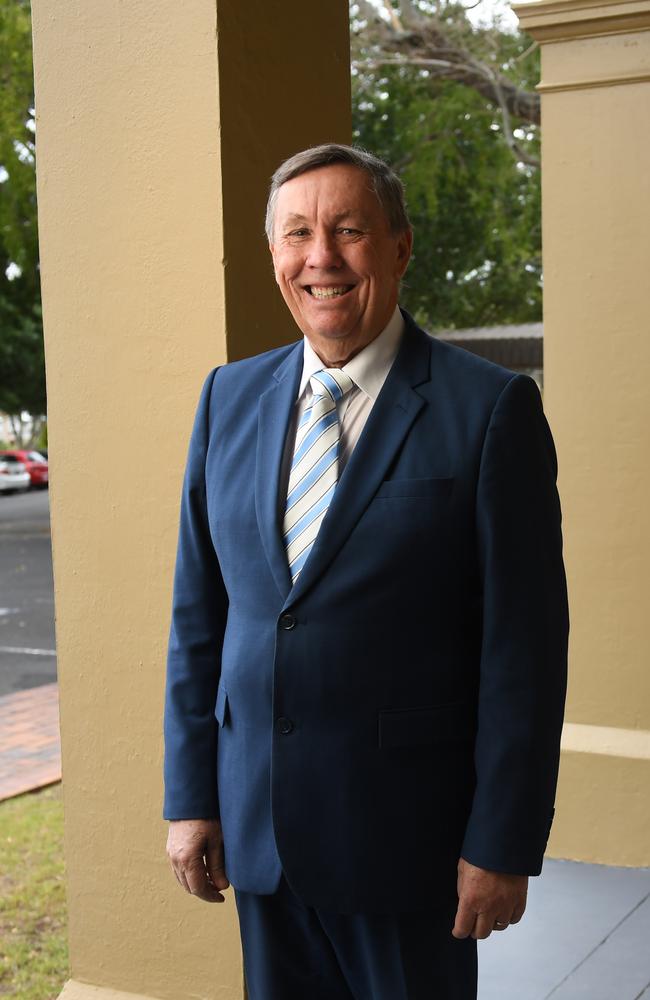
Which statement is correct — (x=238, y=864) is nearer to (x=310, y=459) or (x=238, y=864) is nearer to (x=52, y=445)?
(x=310, y=459)

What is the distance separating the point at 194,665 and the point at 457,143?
13978mm

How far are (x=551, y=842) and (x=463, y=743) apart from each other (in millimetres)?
2893

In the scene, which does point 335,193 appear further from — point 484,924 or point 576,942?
point 576,942

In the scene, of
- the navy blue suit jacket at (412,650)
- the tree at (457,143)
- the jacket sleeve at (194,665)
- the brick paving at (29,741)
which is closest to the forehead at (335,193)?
the navy blue suit jacket at (412,650)

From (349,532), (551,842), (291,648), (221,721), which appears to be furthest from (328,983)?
(551,842)

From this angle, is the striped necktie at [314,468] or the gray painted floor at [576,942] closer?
the striped necktie at [314,468]

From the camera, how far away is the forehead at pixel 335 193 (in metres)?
1.95

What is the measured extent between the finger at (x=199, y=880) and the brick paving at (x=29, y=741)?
15.0 ft

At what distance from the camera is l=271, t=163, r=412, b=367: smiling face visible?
6.40 feet

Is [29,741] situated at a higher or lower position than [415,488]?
lower

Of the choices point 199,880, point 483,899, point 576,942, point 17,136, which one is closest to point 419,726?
point 483,899

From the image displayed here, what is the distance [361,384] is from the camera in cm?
202

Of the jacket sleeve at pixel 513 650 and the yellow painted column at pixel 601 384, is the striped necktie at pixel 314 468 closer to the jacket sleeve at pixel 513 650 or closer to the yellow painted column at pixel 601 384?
the jacket sleeve at pixel 513 650

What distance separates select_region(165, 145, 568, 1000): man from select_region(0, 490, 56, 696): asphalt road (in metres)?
7.48
